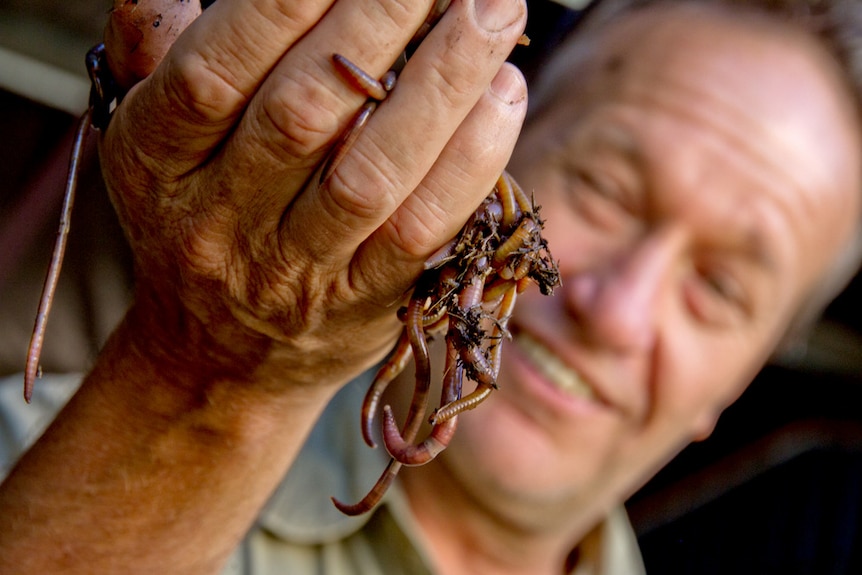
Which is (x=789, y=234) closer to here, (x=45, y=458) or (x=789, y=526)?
(x=45, y=458)

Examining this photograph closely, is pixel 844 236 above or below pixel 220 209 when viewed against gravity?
below

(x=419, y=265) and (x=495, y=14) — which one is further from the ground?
(x=495, y=14)

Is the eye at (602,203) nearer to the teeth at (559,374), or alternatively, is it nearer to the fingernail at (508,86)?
the teeth at (559,374)

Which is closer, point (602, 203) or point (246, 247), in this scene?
point (246, 247)

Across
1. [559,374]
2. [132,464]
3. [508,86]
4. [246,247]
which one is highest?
[508,86]

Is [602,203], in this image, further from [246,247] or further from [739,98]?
[246,247]

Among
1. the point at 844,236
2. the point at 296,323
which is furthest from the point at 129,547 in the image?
the point at 844,236

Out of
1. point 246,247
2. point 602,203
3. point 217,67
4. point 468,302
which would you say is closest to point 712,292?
point 602,203
